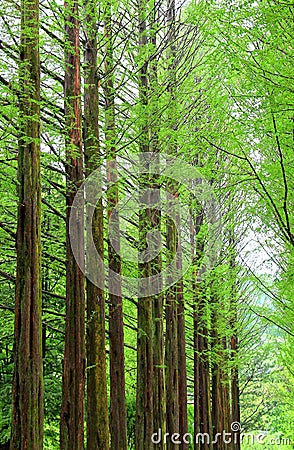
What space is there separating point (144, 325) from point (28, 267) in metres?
5.04

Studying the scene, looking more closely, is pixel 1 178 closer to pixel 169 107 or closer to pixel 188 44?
pixel 169 107

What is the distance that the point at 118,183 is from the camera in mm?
10641

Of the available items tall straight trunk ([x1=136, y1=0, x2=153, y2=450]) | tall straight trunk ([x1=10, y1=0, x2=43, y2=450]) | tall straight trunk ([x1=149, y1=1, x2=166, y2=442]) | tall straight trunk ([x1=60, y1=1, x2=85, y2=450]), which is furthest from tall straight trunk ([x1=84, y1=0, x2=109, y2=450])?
tall straight trunk ([x1=10, y1=0, x2=43, y2=450])

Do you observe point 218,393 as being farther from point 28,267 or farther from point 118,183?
point 28,267

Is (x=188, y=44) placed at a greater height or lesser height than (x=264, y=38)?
greater

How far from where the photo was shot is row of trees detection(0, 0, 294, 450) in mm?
6262

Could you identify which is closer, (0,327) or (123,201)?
(123,201)

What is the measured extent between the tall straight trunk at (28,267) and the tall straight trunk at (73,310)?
119 cm

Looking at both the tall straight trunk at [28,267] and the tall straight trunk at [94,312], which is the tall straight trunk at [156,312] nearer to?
the tall straight trunk at [94,312]

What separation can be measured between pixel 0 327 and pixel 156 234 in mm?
3674

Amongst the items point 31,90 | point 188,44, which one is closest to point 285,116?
point 31,90

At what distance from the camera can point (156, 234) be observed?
11.7 metres

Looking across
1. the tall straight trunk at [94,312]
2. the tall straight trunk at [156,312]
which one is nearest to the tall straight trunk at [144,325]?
the tall straight trunk at [156,312]

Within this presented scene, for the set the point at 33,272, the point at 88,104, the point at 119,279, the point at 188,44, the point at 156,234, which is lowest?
the point at 33,272
